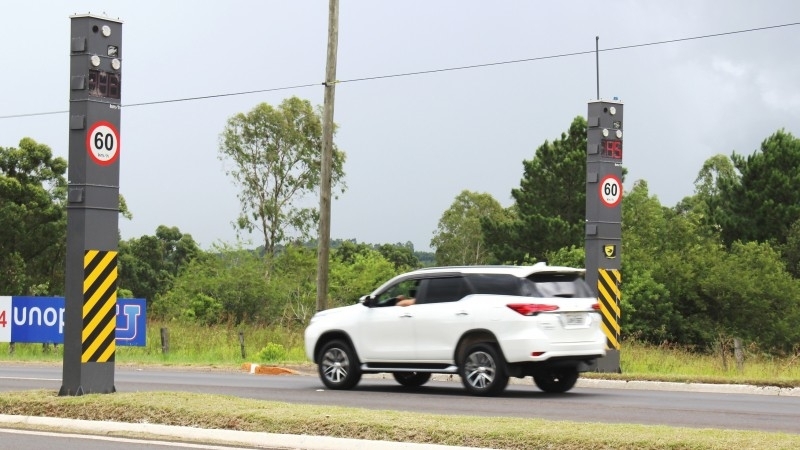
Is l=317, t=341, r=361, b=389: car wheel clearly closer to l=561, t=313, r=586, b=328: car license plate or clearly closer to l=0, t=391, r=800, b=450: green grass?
l=561, t=313, r=586, b=328: car license plate

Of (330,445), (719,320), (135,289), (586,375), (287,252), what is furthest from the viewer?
(135,289)

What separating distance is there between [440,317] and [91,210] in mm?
5516

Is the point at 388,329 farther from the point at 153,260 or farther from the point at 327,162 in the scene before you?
the point at 153,260

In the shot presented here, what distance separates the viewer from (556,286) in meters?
18.2

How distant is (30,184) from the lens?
52.4 meters

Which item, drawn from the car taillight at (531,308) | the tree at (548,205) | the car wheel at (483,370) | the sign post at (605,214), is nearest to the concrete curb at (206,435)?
the car wheel at (483,370)

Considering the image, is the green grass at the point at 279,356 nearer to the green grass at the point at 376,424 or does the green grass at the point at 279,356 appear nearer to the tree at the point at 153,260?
the green grass at the point at 376,424

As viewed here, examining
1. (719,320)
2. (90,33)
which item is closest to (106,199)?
(90,33)

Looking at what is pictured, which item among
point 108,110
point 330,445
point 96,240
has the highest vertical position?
point 108,110

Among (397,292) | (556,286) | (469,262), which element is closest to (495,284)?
→ (556,286)

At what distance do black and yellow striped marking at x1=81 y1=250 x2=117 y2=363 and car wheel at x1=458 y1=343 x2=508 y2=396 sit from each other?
519 centimetres

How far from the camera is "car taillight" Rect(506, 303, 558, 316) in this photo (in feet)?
58.1

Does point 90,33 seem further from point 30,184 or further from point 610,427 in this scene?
point 30,184

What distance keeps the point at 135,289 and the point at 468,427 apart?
7082cm
